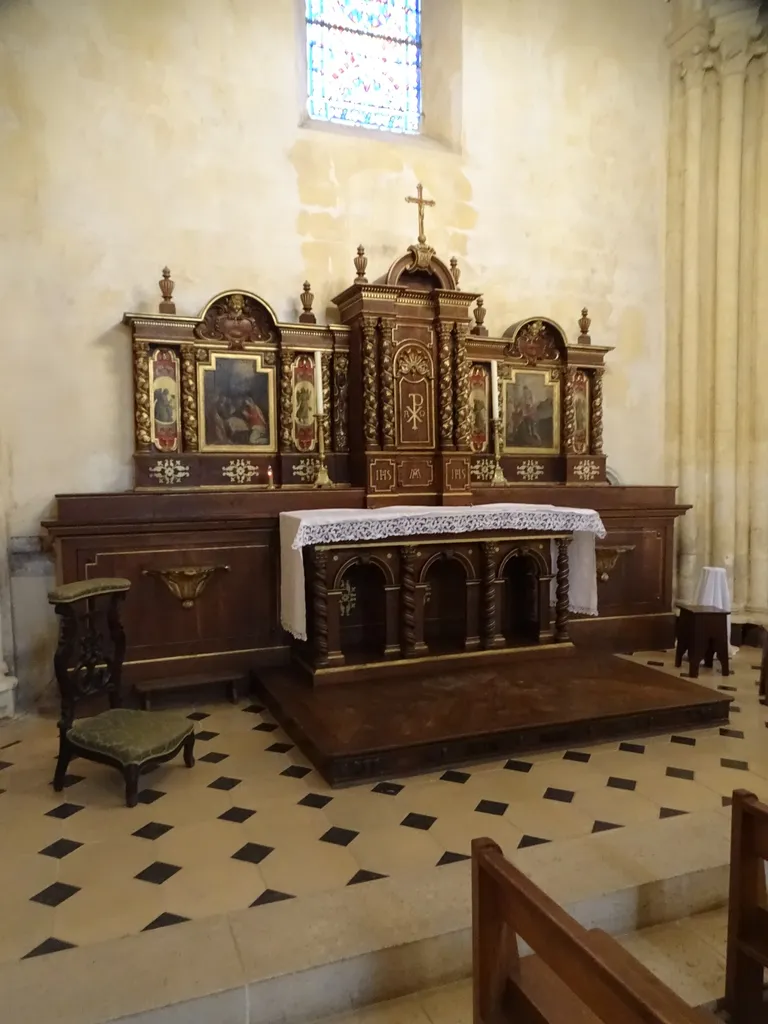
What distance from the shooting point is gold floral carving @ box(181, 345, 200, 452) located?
20.6ft

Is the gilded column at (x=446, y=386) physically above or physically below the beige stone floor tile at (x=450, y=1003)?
above

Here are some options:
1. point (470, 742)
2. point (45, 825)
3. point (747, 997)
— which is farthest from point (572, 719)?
→ point (45, 825)

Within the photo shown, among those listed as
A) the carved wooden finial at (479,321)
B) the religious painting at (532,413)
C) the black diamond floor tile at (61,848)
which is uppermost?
the carved wooden finial at (479,321)

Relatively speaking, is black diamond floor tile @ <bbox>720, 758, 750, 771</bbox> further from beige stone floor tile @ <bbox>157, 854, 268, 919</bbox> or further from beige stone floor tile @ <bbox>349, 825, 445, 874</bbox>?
beige stone floor tile @ <bbox>157, 854, 268, 919</bbox>

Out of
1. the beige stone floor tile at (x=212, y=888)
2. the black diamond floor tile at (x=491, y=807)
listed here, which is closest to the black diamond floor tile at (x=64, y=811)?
the beige stone floor tile at (x=212, y=888)

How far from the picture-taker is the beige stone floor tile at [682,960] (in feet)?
8.69

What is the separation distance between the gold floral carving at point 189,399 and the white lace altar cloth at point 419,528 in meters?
1.08

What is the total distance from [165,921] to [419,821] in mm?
1331

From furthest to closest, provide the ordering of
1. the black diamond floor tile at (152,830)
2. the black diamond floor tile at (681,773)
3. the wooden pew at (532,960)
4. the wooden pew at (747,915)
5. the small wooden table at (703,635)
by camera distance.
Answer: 1. the small wooden table at (703,635)
2. the black diamond floor tile at (681,773)
3. the black diamond floor tile at (152,830)
4. the wooden pew at (747,915)
5. the wooden pew at (532,960)

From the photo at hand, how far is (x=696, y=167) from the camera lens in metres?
8.09

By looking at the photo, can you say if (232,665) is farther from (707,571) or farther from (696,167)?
(696,167)

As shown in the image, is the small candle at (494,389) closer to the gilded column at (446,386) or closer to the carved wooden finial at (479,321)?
the carved wooden finial at (479,321)

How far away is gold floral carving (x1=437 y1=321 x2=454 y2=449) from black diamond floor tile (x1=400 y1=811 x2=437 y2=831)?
3614 millimetres

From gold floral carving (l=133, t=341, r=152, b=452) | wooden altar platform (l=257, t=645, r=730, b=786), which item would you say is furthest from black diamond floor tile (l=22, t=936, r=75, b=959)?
gold floral carving (l=133, t=341, r=152, b=452)
